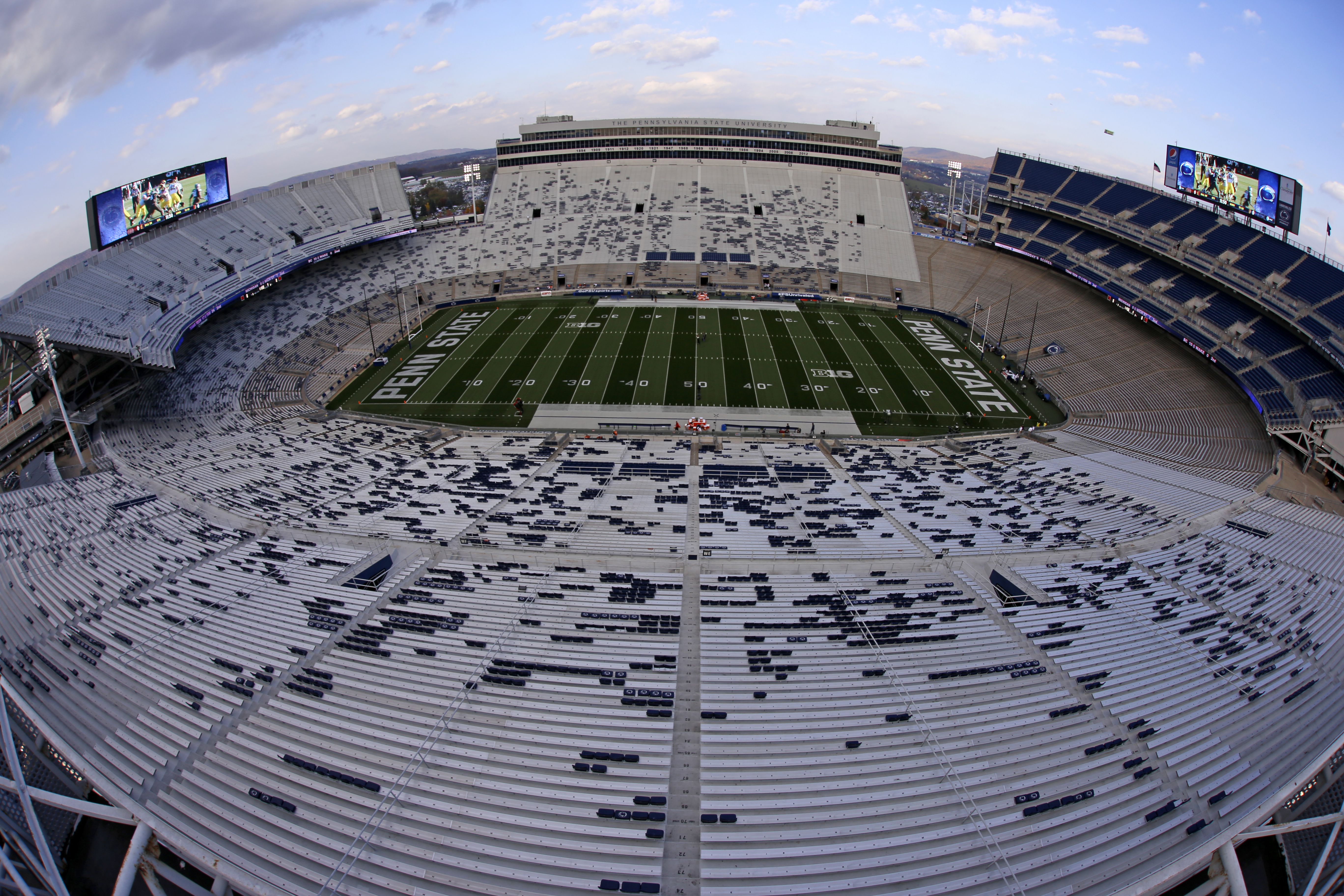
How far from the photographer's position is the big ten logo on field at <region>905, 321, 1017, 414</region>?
2103 inches

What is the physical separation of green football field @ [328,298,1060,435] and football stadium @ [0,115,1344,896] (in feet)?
1.84

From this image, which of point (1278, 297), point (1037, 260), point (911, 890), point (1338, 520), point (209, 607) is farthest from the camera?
point (1037, 260)

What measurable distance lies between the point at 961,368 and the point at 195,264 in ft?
242

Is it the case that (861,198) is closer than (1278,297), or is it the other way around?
(1278,297)

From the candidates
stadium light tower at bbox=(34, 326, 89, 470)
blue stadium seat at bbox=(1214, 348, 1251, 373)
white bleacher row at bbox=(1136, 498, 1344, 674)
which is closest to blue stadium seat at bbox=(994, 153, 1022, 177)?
blue stadium seat at bbox=(1214, 348, 1251, 373)

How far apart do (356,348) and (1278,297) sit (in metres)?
81.8

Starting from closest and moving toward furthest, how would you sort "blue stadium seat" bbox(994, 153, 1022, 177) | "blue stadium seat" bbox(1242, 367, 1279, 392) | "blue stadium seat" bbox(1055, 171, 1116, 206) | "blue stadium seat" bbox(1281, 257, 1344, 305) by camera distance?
"blue stadium seat" bbox(1242, 367, 1279, 392), "blue stadium seat" bbox(1281, 257, 1344, 305), "blue stadium seat" bbox(1055, 171, 1116, 206), "blue stadium seat" bbox(994, 153, 1022, 177)

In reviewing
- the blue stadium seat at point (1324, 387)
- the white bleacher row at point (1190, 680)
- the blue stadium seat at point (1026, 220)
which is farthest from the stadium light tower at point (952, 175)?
the white bleacher row at point (1190, 680)

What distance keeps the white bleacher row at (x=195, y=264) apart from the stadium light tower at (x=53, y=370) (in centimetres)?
182

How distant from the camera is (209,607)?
23.1 metres

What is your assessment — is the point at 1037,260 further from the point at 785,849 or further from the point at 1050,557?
the point at 785,849

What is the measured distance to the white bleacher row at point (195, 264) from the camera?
43.5 metres

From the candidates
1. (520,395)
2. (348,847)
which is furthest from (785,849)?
(520,395)

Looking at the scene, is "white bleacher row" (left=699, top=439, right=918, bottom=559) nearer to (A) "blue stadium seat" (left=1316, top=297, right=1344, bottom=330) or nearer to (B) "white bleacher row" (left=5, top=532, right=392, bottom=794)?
(B) "white bleacher row" (left=5, top=532, right=392, bottom=794)
